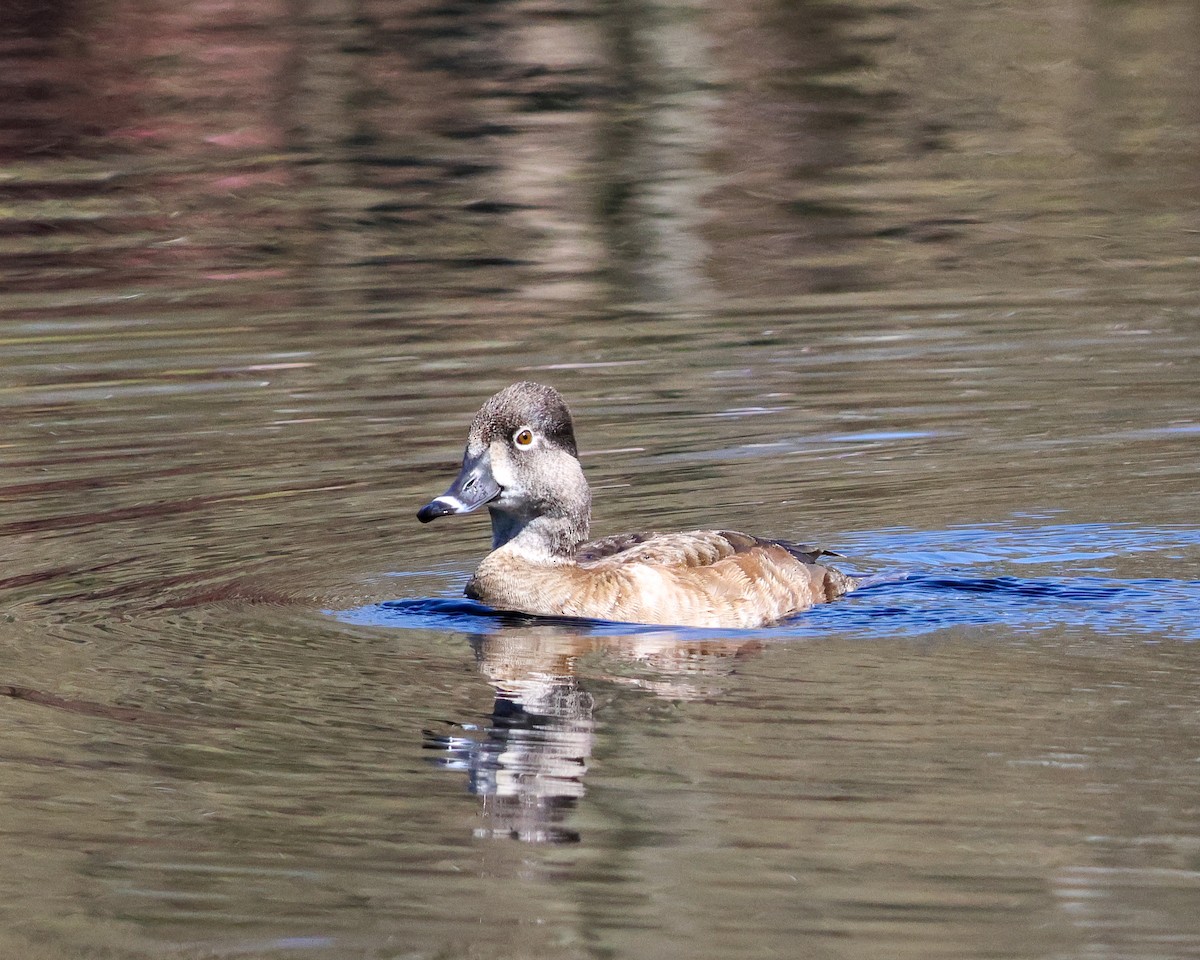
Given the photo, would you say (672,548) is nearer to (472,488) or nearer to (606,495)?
(472,488)

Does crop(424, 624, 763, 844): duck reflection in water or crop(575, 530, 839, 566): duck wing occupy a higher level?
crop(575, 530, 839, 566): duck wing

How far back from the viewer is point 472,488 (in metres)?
9.02

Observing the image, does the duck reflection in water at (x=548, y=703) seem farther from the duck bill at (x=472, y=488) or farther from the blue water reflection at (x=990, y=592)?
the duck bill at (x=472, y=488)

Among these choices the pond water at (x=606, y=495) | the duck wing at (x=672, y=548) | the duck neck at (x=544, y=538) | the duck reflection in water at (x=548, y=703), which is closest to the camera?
the pond water at (x=606, y=495)

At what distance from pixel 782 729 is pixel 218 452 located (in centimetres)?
547

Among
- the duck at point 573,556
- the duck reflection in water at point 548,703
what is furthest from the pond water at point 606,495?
the duck at point 573,556

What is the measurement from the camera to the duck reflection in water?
677 cm

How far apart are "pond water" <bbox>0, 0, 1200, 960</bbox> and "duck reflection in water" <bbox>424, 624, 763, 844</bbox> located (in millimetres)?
27

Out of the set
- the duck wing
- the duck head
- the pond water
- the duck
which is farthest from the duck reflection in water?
the duck head

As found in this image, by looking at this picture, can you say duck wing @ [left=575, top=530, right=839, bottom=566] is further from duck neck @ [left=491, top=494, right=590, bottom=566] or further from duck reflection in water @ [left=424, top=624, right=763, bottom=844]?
duck reflection in water @ [left=424, top=624, right=763, bottom=844]

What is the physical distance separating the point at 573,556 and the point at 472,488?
0.55m

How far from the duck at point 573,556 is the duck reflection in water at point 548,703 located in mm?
154

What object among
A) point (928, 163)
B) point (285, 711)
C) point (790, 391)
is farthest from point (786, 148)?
point (285, 711)

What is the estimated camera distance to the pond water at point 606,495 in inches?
242
